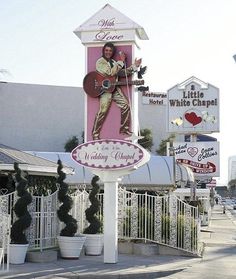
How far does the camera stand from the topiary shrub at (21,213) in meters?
16.1

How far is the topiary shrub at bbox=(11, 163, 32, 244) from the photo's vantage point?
53.0 ft

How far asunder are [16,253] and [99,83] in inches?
253

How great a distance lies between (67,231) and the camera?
57.8 ft

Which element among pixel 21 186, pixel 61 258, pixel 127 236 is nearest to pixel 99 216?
pixel 127 236

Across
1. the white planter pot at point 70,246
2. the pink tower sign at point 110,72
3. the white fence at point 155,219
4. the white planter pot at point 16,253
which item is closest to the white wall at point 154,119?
the white fence at point 155,219

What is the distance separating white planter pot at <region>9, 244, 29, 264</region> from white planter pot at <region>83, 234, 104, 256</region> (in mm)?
3430

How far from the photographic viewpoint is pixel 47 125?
64.2m

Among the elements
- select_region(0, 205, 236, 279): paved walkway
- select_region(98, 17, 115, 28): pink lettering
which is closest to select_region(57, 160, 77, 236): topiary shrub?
select_region(0, 205, 236, 279): paved walkway

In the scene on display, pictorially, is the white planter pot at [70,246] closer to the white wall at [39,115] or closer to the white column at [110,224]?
the white column at [110,224]

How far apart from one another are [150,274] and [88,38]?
8.70m

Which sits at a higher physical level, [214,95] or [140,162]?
[214,95]

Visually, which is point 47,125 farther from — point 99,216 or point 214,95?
point 99,216

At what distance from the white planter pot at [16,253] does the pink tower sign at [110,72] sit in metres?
5.37

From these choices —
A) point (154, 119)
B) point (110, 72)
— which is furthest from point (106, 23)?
point (154, 119)
